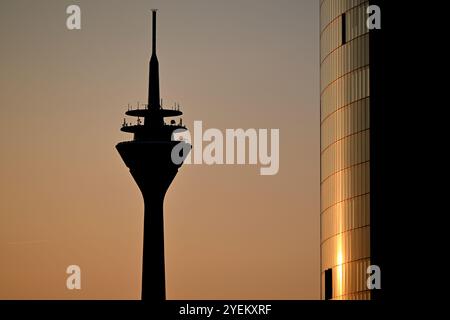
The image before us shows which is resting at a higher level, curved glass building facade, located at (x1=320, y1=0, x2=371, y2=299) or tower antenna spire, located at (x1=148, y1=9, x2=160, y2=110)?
tower antenna spire, located at (x1=148, y1=9, x2=160, y2=110)

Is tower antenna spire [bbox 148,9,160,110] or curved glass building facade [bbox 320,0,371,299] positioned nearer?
curved glass building facade [bbox 320,0,371,299]

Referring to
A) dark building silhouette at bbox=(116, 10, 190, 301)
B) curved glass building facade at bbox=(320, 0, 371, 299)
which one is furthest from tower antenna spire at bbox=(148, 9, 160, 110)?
curved glass building facade at bbox=(320, 0, 371, 299)

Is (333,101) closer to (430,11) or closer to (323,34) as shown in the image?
(323,34)

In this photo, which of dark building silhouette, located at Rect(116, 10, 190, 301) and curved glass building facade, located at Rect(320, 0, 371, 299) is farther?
dark building silhouette, located at Rect(116, 10, 190, 301)

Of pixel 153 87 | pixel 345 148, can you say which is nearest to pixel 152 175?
pixel 153 87

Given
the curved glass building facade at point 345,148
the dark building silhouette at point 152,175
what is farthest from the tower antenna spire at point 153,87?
the curved glass building facade at point 345,148

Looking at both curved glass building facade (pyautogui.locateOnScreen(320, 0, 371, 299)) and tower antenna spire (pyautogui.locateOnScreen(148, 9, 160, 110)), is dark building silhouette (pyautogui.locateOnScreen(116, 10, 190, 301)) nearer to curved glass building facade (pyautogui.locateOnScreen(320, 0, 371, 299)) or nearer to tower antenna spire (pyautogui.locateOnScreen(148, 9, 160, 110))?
tower antenna spire (pyautogui.locateOnScreen(148, 9, 160, 110))
